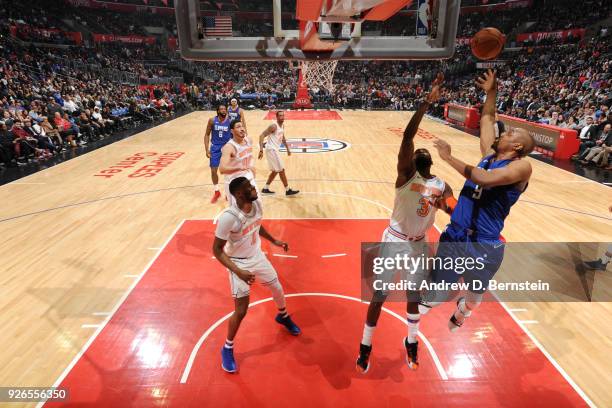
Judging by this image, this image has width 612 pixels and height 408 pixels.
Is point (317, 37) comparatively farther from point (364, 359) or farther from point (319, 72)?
point (319, 72)

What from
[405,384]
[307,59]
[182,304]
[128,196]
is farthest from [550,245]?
[128,196]

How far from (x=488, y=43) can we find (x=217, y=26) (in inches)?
107

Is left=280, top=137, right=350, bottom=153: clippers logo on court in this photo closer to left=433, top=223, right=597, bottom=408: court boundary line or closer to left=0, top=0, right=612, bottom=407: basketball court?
left=0, top=0, right=612, bottom=407: basketball court

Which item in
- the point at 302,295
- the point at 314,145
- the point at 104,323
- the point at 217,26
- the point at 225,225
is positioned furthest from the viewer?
the point at 314,145

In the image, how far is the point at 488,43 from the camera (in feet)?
12.2

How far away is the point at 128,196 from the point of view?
339 inches

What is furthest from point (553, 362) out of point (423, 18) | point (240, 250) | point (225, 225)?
point (423, 18)

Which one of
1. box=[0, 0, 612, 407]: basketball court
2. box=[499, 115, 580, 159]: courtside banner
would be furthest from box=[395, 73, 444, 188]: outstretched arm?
box=[499, 115, 580, 159]: courtside banner

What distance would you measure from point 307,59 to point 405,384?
3.37 metres

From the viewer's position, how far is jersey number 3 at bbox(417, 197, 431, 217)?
10.8 ft

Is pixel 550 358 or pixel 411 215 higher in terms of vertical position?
pixel 411 215

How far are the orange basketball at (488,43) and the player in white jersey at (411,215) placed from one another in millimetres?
899

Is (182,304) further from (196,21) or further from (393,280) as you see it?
(196,21)

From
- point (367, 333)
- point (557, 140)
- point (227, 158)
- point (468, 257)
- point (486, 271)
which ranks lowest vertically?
point (367, 333)
